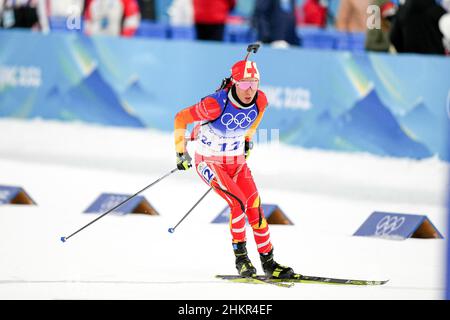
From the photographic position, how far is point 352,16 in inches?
658

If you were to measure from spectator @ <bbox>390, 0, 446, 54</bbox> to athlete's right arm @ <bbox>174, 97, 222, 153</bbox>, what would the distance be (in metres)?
6.66

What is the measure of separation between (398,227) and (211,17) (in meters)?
5.80

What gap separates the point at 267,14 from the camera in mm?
16625

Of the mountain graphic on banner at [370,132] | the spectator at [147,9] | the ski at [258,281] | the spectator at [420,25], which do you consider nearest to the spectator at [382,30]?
the spectator at [420,25]

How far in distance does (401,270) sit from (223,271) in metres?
1.48

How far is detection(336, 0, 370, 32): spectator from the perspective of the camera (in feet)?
53.8

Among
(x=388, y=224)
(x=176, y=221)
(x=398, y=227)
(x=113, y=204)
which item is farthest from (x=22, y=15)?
(x=398, y=227)

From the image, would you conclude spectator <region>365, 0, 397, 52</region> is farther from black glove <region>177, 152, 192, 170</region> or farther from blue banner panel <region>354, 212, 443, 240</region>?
black glove <region>177, 152, 192, 170</region>

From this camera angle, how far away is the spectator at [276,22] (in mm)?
16609

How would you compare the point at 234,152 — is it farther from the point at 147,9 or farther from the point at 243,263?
the point at 147,9

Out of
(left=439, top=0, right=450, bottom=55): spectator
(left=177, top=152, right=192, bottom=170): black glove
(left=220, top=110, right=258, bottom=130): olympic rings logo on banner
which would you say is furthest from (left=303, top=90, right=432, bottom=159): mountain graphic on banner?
(left=177, top=152, right=192, bottom=170): black glove
